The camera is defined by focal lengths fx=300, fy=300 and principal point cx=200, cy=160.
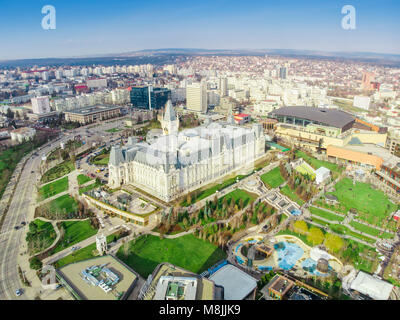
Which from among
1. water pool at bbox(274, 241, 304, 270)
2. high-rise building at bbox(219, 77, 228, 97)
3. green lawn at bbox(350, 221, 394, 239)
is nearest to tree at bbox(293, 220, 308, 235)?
water pool at bbox(274, 241, 304, 270)

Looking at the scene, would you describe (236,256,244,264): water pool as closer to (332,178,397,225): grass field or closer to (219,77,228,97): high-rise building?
(332,178,397,225): grass field

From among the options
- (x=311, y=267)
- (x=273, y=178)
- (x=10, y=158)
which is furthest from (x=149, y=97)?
(x=311, y=267)

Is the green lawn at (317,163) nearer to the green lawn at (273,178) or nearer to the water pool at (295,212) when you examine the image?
the green lawn at (273,178)

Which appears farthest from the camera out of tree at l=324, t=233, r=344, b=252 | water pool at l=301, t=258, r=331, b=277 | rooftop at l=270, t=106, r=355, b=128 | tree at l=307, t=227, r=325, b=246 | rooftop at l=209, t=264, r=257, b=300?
rooftop at l=270, t=106, r=355, b=128

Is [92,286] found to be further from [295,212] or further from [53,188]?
[53,188]

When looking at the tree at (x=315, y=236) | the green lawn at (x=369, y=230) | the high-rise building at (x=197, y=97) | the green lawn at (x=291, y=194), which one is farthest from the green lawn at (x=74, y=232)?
the high-rise building at (x=197, y=97)
